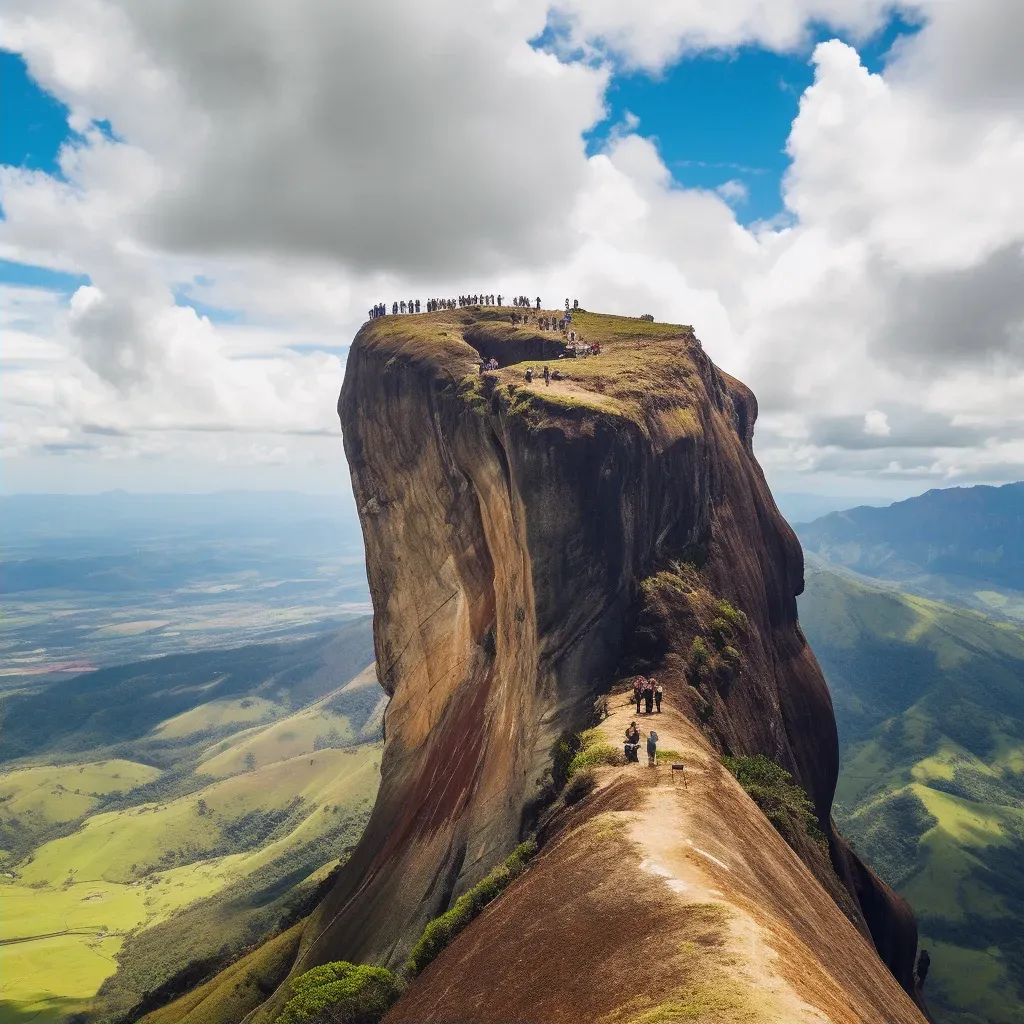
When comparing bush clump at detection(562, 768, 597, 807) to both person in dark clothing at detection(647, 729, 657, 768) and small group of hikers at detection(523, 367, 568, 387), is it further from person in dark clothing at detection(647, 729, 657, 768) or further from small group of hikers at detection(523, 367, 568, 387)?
small group of hikers at detection(523, 367, 568, 387)

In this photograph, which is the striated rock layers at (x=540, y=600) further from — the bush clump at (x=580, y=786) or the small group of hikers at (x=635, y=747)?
the bush clump at (x=580, y=786)

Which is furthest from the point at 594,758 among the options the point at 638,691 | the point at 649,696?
the point at 649,696

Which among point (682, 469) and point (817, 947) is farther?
point (682, 469)

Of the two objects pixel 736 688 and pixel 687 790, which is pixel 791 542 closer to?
pixel 736 688

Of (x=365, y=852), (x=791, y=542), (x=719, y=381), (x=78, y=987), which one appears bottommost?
(x=78, y=987)

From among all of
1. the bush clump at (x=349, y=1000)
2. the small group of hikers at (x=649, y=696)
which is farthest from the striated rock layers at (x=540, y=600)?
the bush clump at (x=349, y=1000)

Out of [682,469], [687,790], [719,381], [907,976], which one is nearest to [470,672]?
[682,469]

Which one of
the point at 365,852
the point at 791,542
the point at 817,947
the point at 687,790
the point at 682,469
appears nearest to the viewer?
the point at 817,947

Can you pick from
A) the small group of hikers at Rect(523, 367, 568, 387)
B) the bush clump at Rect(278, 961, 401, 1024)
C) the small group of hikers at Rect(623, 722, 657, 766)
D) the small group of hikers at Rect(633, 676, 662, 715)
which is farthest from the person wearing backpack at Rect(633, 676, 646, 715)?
the small group of hikers at Rect(523, 367, 568, 387)
